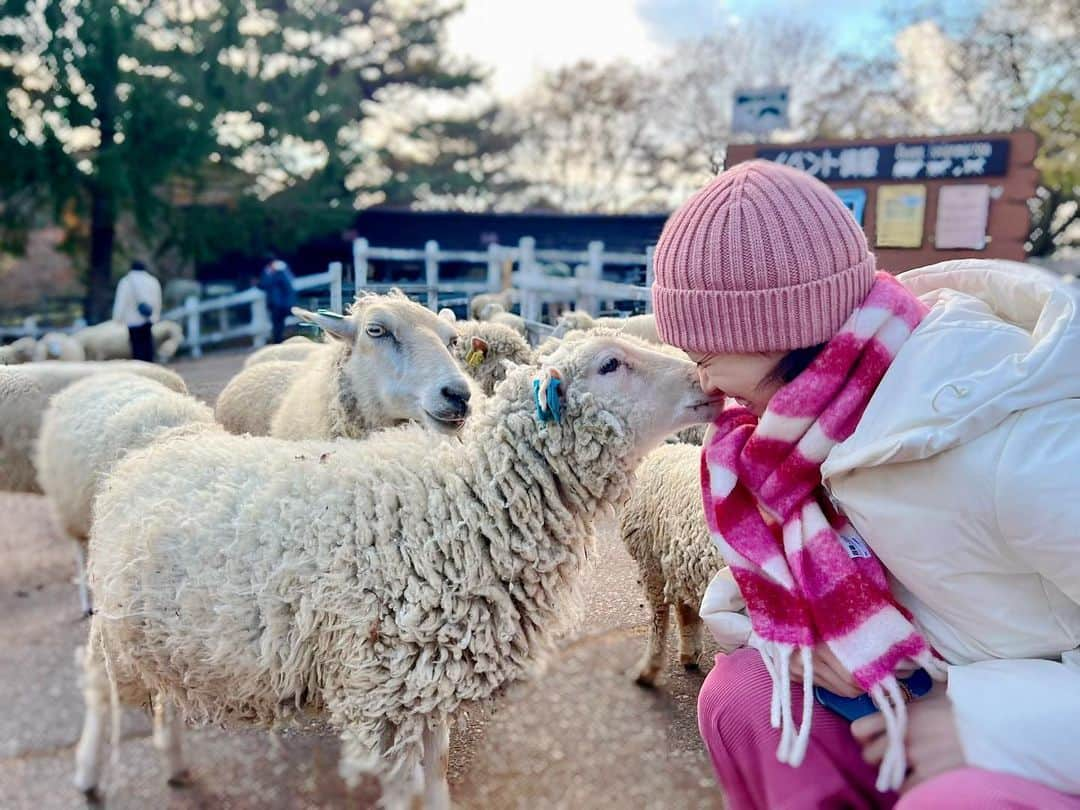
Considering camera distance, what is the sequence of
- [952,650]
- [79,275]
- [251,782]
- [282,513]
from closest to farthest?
[952,650]
[282,513]
[251,782]
[79,275]

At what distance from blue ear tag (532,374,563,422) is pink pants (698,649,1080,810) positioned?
0.61m

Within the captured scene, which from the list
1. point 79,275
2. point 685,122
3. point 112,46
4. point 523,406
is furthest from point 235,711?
point 685,122

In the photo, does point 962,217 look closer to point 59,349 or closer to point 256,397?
point 256,397

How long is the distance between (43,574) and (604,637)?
273 centimetres

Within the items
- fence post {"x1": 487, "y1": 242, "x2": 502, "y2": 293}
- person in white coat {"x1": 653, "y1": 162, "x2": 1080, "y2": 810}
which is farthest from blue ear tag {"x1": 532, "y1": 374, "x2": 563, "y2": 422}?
fence post {"x1": 487, "y1": 242, "x2": 502, "y2": 293}

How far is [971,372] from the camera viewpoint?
3.50 feet

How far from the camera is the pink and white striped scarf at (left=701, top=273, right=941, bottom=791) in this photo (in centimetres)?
115

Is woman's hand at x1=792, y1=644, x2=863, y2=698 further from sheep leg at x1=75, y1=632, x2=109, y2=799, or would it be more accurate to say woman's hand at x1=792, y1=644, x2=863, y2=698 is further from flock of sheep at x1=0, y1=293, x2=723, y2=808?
sheep leg at x1=75, y1=632, x2=109, y2=799

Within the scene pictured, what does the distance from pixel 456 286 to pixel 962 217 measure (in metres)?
3.24

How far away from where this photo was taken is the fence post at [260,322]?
Answer: 6.51 metres

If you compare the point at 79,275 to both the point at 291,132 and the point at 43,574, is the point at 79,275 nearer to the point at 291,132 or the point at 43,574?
the point at 291,132

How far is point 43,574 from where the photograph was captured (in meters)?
3.60

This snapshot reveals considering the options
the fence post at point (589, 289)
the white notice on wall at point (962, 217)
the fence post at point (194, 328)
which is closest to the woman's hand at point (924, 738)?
the fence post at point (589, 289)

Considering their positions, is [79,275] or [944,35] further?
[944,35]
